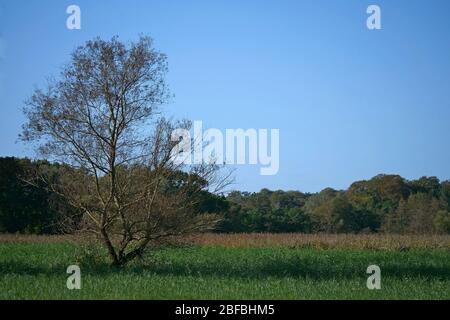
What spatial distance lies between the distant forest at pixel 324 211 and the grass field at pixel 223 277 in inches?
660

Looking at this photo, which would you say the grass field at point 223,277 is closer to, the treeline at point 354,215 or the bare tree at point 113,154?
the bare tree at point 113,154

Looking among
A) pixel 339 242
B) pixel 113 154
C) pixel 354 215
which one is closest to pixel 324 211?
pixel 354 215

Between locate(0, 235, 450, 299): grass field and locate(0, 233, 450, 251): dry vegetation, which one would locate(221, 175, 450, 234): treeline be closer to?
locate(0, 233, 450, 251): dry vegetation

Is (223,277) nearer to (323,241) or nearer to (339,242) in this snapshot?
(323,241)

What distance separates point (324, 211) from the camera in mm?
69250

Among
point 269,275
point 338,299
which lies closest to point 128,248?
point 269,275

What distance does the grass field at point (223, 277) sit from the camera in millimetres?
16047

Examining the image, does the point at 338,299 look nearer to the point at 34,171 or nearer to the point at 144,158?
the point at 144,158

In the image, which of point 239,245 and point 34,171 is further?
point 239,245

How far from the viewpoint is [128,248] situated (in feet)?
75.8

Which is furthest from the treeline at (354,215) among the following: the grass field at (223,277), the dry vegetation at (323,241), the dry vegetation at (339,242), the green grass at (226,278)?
the green grass at (226,278)

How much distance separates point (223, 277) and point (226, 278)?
35cm

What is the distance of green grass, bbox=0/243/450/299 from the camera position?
52.4 ft

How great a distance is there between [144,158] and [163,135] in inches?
44.4
